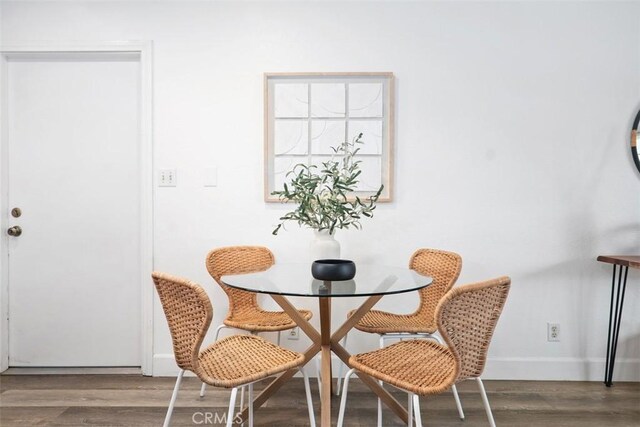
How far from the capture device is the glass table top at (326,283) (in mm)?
1599

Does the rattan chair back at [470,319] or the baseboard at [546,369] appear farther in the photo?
the baseboard at [546,369]

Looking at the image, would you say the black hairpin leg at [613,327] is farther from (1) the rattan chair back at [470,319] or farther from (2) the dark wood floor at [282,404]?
(1) the rattan chair back at [470,319]

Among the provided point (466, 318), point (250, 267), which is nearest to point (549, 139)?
point (466, 318)

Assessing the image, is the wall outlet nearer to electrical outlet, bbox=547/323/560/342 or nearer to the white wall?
the white wall

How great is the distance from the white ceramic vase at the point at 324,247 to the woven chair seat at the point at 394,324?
447 mm

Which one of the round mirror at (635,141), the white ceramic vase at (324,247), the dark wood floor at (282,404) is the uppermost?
the round mirror at (635,141)

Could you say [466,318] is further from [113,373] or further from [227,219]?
[113,373]

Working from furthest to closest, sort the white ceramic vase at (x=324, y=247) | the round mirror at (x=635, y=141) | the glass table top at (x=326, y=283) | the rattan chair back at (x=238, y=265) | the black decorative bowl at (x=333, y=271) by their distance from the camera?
the round mirror at (x=635, y=141) < the rattan chair back at (x=238, y=265) < the white ceramic vase at (x=324, y=247) < the black decorative bowl at (x=333, y=271) < the glass table top at (x=326, y=283)

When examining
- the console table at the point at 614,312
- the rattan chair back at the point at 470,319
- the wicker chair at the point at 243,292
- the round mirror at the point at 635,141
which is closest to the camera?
the rattan chair back at the point at 470,319

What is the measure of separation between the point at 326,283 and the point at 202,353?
2.00 ft

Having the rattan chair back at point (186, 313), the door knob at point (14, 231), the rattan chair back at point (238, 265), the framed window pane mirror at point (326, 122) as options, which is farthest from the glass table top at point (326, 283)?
the door knob at point (14, 231)

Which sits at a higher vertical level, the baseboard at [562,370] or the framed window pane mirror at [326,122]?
the framed window pane mirror at [326,122]

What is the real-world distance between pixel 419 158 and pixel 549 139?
865mm

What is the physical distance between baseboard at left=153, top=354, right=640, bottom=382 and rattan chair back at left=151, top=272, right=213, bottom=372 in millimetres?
1306
